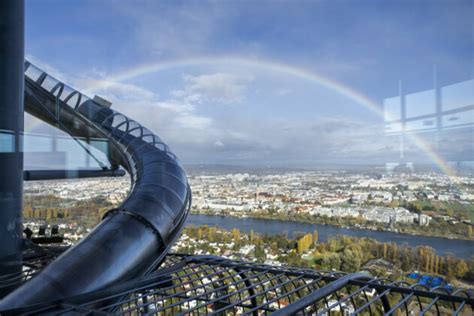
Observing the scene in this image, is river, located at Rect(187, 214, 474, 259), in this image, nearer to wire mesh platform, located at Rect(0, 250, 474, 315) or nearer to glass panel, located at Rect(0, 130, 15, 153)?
wire mesh platform, located at Rect(0, 250, 474, 315)

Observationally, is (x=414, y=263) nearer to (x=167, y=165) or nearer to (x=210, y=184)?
(x=210, y=184)

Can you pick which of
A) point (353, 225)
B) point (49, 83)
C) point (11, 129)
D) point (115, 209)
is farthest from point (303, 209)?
point (11, 129)

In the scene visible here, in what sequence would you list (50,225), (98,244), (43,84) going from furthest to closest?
(43,84) < (50,225) < (98,244)

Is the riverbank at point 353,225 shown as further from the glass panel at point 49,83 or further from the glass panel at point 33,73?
the glass panel at point 33,73

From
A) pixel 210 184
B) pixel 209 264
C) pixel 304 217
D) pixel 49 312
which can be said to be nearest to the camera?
pixel 49 312

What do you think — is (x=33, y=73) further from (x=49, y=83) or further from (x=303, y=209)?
(x=303, y=209)

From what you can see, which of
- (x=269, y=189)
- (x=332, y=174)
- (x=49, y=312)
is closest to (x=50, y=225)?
(x=49, y=312)

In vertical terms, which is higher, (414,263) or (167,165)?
(167,165)
